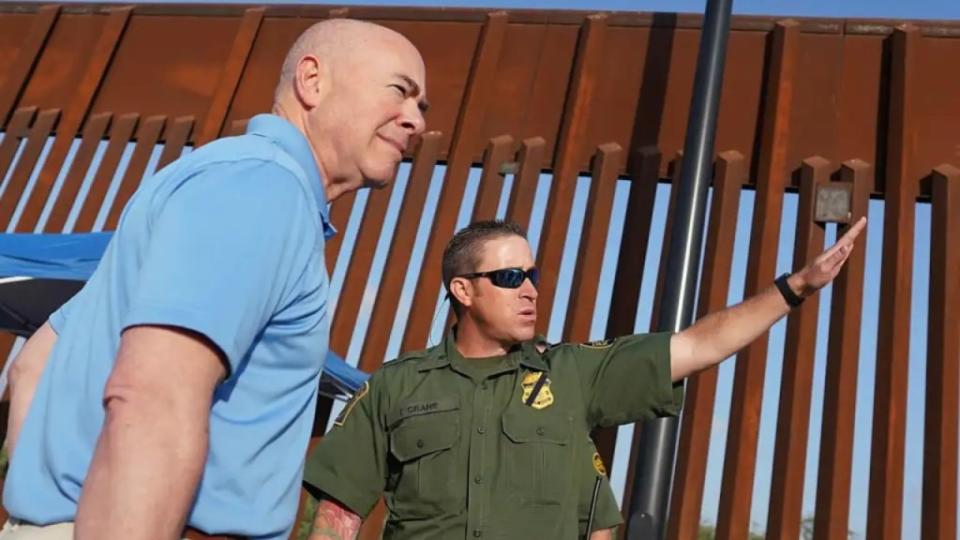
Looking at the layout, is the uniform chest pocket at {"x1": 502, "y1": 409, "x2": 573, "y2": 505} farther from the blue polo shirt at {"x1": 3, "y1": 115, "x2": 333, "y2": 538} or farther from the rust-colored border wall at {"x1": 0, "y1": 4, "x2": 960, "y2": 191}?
the rust-colored border wall at {"x1": 0, "y1": 4, "x2": 960, "y2": 191}

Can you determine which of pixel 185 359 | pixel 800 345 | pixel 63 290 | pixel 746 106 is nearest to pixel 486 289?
pixel 185 359

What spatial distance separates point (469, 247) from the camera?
3.30 m

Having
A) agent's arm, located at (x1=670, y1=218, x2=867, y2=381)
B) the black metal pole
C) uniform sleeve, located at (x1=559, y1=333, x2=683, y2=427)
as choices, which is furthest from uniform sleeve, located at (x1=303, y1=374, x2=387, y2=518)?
the black metal pole

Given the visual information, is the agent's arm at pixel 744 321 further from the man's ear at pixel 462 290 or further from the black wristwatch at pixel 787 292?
the man's ear at pixel 462 290

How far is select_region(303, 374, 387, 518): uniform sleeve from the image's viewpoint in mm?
3021

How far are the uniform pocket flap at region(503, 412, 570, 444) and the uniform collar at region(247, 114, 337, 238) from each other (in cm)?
159

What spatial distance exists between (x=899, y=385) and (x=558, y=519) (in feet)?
13.0

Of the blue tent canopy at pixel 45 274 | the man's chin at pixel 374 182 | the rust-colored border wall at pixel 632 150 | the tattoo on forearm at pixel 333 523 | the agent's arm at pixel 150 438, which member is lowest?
the agent's arm at pixel 150 438

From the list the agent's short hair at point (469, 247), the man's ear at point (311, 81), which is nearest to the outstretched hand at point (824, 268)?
the agent's short hair at point (469, 247)

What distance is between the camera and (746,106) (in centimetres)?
752

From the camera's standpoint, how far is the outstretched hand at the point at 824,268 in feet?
9.02

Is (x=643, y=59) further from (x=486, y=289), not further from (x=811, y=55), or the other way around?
(x=486, y=289)

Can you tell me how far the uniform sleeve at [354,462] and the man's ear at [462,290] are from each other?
0.38m

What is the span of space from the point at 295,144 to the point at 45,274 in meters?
4.26
